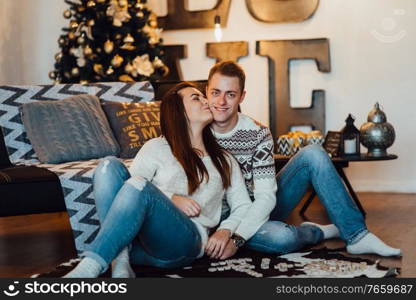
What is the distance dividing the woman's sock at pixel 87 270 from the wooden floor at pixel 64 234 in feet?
2.81

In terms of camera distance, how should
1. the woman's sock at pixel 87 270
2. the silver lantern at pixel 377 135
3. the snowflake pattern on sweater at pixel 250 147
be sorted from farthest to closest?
the silver lantern at pixel 377 135
the snowflake pattern on sweater at pixel 250 147
the woman's sock at pixel 87 270

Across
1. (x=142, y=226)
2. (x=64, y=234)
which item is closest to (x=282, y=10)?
(x=64, y=234)

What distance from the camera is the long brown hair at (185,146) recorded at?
8.64 ft

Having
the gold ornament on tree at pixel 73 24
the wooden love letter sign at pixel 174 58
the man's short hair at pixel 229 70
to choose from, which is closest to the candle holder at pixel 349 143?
the man's short hair at pixel 229 70

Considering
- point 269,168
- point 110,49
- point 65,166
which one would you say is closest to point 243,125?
point 269,168

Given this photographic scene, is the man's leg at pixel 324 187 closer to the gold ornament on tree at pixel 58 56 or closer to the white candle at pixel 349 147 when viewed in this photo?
the white candle at pixel 349 147

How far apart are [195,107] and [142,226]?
55 cm

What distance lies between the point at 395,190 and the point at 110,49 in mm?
2386

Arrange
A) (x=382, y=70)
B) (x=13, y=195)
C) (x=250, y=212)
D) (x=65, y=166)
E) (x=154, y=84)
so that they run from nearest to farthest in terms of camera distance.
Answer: (x=250, y=212), (x=13, y=195), (x=65, y=166), (x=154, y=84), (x=382, y=70)

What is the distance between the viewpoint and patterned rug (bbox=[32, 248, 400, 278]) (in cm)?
259

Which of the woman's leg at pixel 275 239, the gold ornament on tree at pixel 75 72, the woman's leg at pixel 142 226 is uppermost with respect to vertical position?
the gold ornament on tree at pixel 75 72

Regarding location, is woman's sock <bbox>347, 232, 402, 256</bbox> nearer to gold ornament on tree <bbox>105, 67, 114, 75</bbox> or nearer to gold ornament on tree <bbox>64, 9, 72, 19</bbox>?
gold ornament on tree <bbox>105, 67, 114, 75</bbox>

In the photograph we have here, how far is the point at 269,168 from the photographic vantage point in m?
2.82

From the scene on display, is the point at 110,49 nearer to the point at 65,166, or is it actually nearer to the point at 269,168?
the point at 65,166
